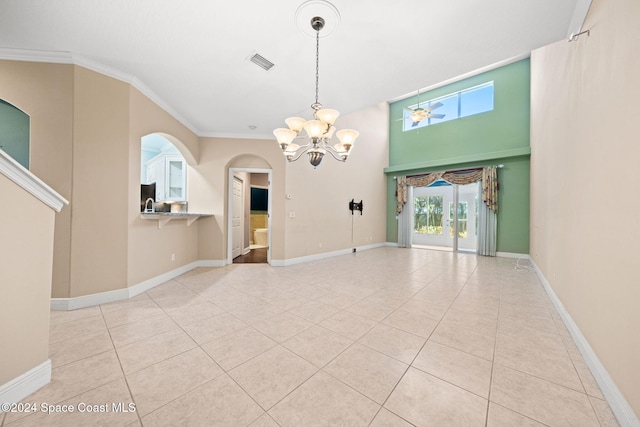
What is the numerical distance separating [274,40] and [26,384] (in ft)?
10.3

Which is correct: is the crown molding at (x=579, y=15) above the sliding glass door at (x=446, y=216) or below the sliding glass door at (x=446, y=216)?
above

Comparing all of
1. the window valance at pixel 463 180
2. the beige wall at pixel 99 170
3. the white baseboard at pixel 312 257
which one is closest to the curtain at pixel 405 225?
the window valance at pixel 463 180

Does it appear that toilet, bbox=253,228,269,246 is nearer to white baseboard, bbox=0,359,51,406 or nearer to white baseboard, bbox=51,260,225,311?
white baseboard, bbox=51,260,225,311

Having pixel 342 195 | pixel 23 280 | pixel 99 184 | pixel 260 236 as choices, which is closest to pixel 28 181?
pixel 23 280

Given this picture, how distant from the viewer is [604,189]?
1.52 m

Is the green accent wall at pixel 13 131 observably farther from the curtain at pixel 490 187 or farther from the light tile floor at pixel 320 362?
the curtain at pixel 490 187

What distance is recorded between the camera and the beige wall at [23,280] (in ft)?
4.06

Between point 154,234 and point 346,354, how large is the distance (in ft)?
10.9

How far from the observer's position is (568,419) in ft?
3.97

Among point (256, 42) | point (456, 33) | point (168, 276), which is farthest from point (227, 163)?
point (456, 33)

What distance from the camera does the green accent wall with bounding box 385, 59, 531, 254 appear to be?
5.77 metres

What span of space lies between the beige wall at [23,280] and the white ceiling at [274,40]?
5.84 feet

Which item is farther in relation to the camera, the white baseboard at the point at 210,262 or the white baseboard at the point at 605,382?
the white baseboard at the point at 210,262

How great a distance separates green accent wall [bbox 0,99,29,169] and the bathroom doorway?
8.84 feet
